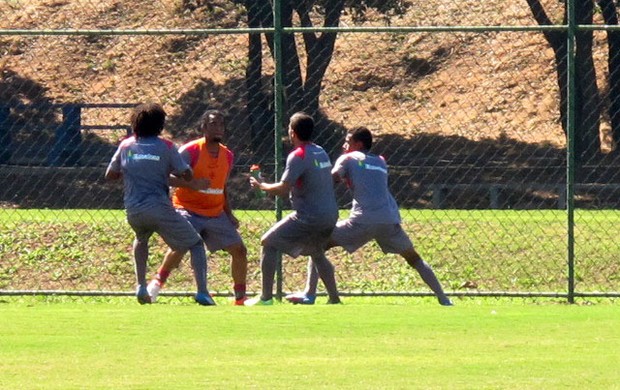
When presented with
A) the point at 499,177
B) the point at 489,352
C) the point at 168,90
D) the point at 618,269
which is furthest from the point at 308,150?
the point at 168,90

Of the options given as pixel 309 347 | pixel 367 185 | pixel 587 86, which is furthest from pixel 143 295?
pixel 587 86

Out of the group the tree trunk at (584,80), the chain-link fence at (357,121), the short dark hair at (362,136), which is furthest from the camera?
the tree trunk at (584,80)

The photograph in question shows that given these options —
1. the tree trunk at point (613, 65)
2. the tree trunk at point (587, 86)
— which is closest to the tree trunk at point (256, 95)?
the tree trunk at point (587, 86)

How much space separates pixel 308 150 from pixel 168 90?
20.8 m

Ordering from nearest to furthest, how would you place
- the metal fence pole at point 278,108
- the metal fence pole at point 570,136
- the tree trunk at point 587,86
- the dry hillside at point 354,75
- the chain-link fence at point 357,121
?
the metal fence pole at point 570,136 → the metal fence pole at point 278,108 → the chain-link fence at point 357,121 → the tree trunk at point 587,86 → the dry hillside at point 354,75

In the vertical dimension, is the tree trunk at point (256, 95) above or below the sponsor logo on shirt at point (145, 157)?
below

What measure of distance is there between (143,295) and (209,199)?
36.7 inches

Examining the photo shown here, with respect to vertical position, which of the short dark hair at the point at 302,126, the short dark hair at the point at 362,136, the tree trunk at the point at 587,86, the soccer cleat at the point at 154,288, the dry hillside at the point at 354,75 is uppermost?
the short dark hair at the point at 302,126

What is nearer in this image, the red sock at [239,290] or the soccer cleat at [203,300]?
the soccer cleat at [203,300]

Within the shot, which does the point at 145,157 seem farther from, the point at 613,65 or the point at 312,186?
the point at 613,65

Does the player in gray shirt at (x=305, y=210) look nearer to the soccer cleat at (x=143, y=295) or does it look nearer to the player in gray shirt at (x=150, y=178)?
the player in gray shirt at (x=150, y=178)

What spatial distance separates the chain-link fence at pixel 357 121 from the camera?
15.9 m

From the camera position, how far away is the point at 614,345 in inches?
381

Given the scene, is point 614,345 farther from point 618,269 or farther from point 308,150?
point 618,269
